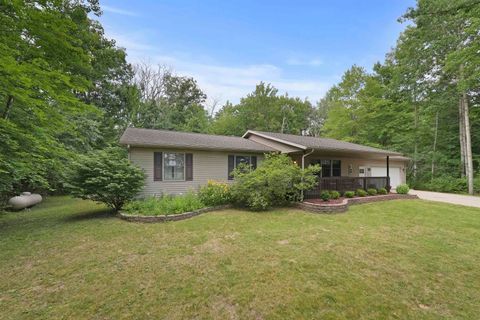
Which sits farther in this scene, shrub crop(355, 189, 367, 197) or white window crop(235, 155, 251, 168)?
white window crop(235, 155, 251, 168)

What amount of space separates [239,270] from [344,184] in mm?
9231

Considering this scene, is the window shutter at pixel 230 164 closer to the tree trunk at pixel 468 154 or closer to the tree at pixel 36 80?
the tree at pixel 36 80

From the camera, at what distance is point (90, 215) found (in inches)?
322

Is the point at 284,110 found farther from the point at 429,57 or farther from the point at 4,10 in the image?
the point at 4,10

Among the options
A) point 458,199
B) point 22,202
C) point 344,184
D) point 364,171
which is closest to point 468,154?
point 458,199

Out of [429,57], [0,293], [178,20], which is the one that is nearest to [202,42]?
[178,20]

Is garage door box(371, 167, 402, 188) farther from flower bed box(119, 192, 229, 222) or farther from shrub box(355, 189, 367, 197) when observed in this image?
flower bed box(119, 192, 229, 222)

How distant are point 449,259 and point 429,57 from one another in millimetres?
18079

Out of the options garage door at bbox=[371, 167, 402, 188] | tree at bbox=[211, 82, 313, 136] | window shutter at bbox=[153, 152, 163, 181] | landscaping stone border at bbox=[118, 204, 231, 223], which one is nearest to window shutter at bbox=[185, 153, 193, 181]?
window shutter at bbox=[153, 152, 163, 181]

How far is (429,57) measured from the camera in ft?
53.4

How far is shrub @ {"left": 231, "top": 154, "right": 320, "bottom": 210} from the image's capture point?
870 centimetres

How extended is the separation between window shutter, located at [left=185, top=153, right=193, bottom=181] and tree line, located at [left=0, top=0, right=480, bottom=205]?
3.35 m

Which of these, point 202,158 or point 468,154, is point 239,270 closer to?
point 202,158

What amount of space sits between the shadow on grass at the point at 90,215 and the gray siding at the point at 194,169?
1.41 metres
